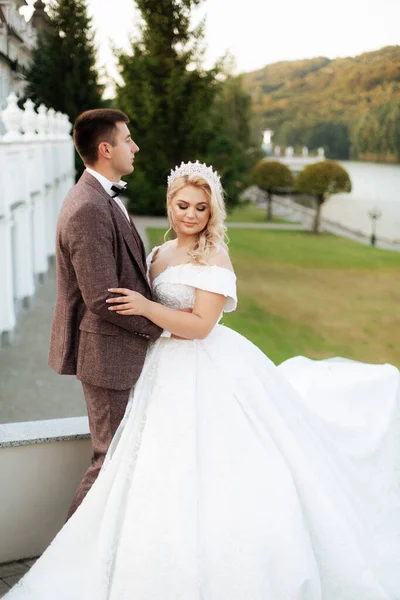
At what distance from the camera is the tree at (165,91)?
2559cm

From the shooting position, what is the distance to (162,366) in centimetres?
239

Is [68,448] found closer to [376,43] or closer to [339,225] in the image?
[339,225]

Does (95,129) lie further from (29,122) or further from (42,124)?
(42,124)

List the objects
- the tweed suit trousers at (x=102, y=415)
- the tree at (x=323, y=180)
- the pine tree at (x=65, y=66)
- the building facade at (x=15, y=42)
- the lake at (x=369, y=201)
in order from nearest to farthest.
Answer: the tweed suit trousers at (x=102, y=415), the building facade at (x=15, y=42), the pine tree at (x=65, y=66), the tree at (x=323, y=180), the lake at (x=369, y=201)

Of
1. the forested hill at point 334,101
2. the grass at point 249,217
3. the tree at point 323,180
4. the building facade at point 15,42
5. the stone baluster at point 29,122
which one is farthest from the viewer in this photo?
the forested hill at point 334,101

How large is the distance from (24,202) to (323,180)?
2029 centimetres

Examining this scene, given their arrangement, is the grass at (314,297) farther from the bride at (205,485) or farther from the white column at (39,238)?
the bride at (205,485)

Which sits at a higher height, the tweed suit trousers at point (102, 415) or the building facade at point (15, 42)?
the building facade at point (15, 42)

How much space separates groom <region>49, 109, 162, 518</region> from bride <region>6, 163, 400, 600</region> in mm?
63

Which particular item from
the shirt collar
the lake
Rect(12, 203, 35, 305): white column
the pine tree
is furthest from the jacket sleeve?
the lake

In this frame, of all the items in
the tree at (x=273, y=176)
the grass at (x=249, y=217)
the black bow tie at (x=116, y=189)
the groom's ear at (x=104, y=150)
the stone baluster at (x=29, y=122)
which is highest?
the stone baluster at (x=29, y=122)

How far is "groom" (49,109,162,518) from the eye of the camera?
7.06 feet

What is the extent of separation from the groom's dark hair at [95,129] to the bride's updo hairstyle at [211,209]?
24 centimetres

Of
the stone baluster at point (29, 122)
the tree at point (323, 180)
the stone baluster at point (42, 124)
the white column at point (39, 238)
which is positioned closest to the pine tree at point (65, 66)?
the tree at point (323, 180)
